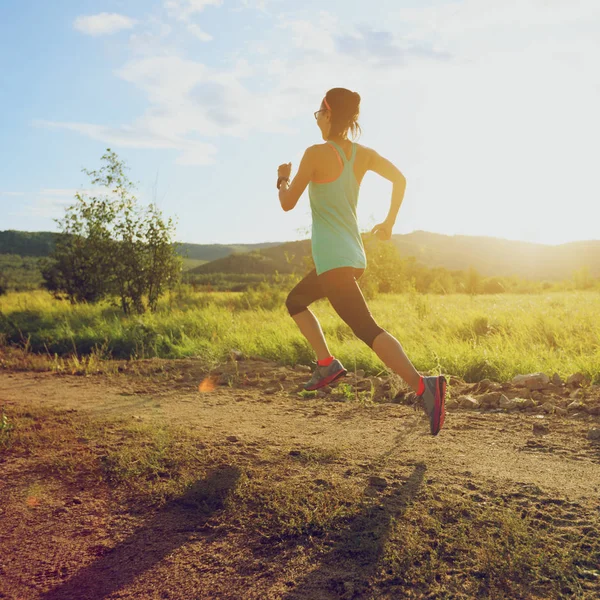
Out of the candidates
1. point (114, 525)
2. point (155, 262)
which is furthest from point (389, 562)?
point (155, 262)

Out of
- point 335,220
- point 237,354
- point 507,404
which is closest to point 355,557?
point 335,220

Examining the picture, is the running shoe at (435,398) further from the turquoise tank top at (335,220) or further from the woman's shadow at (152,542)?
the woman's shadow at (152,542)

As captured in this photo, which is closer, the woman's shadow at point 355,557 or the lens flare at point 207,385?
the woman's shadow at point 355,557

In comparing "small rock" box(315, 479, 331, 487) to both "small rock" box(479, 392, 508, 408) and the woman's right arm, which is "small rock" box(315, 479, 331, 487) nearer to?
the woman's right arm

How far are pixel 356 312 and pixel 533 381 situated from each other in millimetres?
2625

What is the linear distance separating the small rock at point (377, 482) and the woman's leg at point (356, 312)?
2.29 feet

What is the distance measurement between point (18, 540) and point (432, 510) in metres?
1.89

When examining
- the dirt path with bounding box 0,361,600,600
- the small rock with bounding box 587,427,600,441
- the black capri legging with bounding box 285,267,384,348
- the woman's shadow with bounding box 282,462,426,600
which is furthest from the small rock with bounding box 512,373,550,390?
the woman's shadow with bounding box 282,462,426,600

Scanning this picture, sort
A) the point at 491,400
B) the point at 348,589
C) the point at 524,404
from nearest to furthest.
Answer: the point at 348,589
the point at 524,404
the point at 491,400

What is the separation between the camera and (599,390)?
501cm

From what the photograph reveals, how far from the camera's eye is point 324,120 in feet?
12.1

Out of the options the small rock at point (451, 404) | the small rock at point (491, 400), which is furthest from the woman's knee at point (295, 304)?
the small rock at point (491, 400)

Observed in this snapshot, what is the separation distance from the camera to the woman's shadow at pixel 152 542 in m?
2.23

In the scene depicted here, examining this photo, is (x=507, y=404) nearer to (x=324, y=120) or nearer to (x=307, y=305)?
(x=307, y=305)
